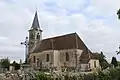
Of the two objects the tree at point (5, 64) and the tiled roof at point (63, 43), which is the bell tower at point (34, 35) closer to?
the tiled roof at point (63, 43)

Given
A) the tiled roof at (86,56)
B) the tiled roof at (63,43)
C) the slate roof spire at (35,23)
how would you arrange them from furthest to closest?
the slate roof spire at (35,23) → the tiled roof at (63,43) → the tiled roof at (86,56)

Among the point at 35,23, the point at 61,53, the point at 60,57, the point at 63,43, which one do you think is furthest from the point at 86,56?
the point at 35,23

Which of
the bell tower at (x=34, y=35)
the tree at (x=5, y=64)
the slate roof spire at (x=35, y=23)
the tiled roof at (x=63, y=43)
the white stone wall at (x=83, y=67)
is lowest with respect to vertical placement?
the white stone wall at (x=83, y=67)

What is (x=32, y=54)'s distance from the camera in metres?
54.1

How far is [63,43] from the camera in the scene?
1866 inches

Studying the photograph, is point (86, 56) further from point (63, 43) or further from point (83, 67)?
point (63, 43)

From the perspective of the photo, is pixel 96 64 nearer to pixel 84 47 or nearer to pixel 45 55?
pixel 84 47

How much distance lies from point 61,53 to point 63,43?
6.34ft

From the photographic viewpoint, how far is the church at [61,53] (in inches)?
1699

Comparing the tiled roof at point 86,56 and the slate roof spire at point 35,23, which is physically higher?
the slate roof spire at point 35,23

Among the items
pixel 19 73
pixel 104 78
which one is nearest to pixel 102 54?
pixel 104 78

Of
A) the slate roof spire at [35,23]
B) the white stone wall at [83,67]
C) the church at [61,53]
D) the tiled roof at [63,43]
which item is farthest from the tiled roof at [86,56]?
the slate roof spire at [35,23]

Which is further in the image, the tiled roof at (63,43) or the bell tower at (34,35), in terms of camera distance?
the bell tower at (34,35)

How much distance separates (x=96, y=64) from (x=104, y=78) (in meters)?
13.0
